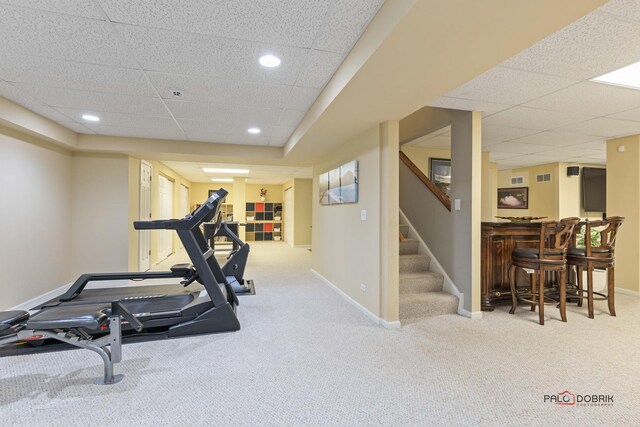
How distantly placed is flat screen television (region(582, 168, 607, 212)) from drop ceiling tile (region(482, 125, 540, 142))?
3.97m

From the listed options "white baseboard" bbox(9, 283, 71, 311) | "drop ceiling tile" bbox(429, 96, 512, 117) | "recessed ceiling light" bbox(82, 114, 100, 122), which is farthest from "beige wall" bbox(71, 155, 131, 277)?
"drop ceiling tile" bbox(429, 96, 512, 117)

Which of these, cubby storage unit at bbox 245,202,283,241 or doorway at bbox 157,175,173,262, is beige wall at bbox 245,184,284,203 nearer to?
cubby storage unit at bbox 245,202,283,241

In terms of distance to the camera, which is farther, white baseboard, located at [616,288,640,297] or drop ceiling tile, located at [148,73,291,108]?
white baseboard, located at [616,288,640,297]

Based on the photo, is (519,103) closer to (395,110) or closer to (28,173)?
(395,110)

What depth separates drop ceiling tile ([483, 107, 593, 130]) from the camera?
352 cm

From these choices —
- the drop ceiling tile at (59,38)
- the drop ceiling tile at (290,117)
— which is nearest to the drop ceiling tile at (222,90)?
the drop ceiling tile at (290,117)

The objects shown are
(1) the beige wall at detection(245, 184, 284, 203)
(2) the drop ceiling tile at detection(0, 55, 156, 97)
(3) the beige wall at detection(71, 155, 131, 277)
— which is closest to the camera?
(2) the drop ceiling tile at detection(0, 55, 156, 97)

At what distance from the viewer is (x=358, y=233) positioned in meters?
3.76

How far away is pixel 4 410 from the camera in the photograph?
5.82 ft

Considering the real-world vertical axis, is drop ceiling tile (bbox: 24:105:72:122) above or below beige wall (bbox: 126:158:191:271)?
above

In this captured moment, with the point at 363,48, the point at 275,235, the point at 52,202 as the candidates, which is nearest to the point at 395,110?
the point at 363,48

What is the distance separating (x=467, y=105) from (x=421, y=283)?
217cm

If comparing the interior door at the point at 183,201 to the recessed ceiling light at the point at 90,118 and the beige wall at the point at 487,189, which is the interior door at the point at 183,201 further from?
the beige wall at the point at 487,189

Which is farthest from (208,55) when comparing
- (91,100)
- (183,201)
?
(183,201)
